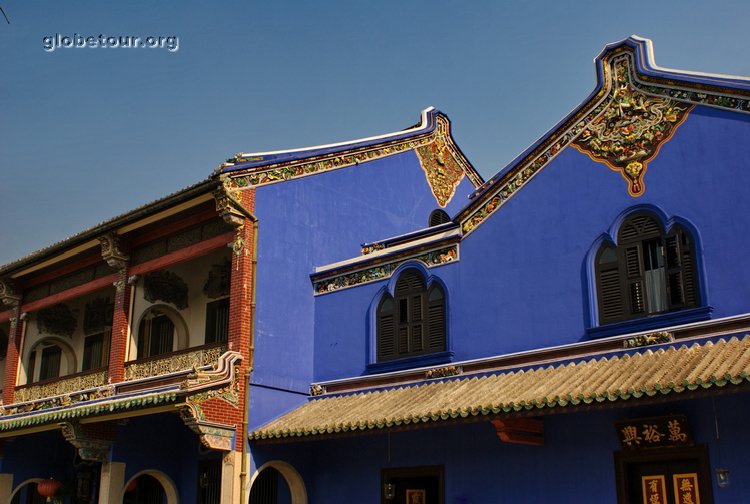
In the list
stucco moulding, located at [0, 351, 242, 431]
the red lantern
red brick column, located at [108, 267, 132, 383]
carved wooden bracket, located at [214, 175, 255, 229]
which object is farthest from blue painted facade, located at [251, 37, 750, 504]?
the red lantern

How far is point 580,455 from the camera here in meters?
11.0

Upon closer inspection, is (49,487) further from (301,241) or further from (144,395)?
(301,241)

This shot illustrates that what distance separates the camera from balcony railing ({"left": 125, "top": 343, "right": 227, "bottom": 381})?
14.3 m

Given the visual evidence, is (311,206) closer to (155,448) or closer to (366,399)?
(366,399)

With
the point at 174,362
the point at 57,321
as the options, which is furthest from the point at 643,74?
the point at 57,321

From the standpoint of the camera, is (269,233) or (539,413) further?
(269,233)

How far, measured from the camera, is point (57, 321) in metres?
19.1

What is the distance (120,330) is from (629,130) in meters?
9.66

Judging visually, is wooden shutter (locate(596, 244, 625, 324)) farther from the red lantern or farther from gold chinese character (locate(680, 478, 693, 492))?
the red lantern

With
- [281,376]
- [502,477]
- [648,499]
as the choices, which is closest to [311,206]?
[281,376]

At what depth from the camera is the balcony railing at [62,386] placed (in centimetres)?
1616

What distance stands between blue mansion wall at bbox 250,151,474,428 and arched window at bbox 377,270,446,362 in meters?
1.56

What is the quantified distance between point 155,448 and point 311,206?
5.04 metres

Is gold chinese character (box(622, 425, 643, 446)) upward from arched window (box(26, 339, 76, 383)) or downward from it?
downward
